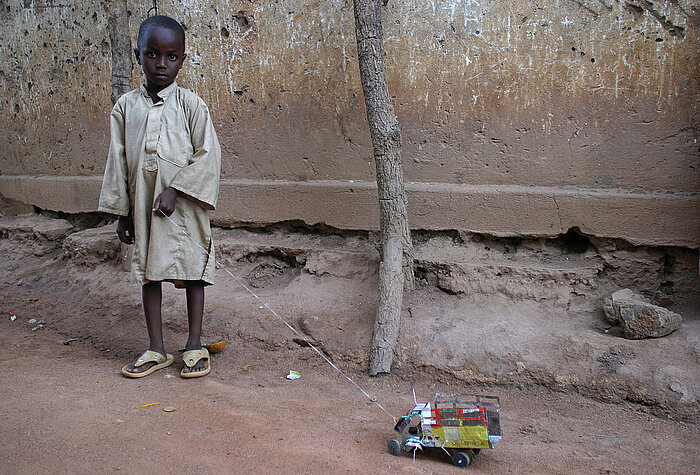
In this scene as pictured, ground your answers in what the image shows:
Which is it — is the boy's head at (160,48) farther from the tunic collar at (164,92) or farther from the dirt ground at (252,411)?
the dirt ground at (252,411)

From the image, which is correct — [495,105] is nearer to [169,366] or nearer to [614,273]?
[614,273]

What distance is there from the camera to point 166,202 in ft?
9.47

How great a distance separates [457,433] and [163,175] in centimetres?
185

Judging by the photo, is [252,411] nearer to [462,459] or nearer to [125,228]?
[462,459]

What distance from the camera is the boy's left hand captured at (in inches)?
113

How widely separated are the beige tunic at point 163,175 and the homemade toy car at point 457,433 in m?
1.43

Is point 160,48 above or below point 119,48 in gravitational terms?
below

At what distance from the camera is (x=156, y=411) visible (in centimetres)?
259

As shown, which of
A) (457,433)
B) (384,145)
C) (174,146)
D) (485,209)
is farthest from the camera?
(485,209)

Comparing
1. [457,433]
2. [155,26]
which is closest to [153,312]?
[155,26]

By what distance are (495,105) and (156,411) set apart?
2.62 m

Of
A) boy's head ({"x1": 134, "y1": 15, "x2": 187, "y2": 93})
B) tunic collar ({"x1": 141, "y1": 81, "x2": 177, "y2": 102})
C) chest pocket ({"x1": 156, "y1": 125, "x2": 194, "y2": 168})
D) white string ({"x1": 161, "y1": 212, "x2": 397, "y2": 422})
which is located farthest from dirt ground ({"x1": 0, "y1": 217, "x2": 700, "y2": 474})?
boy's head ({"x1": 134, "y1": 15, "x2": 187, "y2": 93})

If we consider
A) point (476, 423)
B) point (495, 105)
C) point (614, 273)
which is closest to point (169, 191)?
point (476, 423)

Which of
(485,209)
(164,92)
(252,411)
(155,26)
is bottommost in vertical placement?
(252,411)
